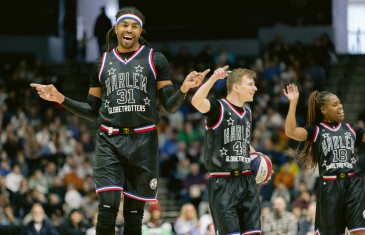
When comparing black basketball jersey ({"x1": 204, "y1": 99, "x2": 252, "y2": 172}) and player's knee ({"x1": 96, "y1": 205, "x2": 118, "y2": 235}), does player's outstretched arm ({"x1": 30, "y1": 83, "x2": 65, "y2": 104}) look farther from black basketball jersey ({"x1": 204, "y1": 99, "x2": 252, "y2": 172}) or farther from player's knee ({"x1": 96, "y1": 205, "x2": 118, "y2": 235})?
black basketball jersey ({"x1": 204, "y1": 99, "x2": 252, "y2": 172})

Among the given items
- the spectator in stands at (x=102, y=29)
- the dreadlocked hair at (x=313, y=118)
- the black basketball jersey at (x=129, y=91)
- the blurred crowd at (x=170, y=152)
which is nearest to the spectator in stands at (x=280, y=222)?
the blurred crowd at (x=170, y=152)

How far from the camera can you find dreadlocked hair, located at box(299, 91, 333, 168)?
937 cm

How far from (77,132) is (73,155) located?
146 cm

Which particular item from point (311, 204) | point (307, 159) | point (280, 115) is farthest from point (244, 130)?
point (280, 115)

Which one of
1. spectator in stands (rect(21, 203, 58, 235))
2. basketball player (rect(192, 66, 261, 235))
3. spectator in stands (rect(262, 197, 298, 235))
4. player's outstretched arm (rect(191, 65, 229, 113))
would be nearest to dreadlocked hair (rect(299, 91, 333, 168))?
basketball player (rect(192, 66, 261, 235))

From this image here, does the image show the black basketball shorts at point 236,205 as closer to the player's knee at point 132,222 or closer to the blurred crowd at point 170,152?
the player's knee at point 132,222

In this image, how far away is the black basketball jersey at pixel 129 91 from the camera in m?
7.92

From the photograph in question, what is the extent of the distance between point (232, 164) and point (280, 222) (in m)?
5.93

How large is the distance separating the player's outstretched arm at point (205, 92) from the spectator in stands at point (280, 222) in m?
6.10

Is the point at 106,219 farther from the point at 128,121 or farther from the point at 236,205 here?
the point at 236,205

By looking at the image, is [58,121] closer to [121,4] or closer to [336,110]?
[121,4]

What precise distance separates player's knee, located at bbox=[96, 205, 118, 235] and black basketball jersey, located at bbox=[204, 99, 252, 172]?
54.0 inches

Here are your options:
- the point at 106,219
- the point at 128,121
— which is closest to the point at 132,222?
the point at 106,219

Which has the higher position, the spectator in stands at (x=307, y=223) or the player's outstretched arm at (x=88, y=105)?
the player's outstretched arm at (x=88, y=105)
